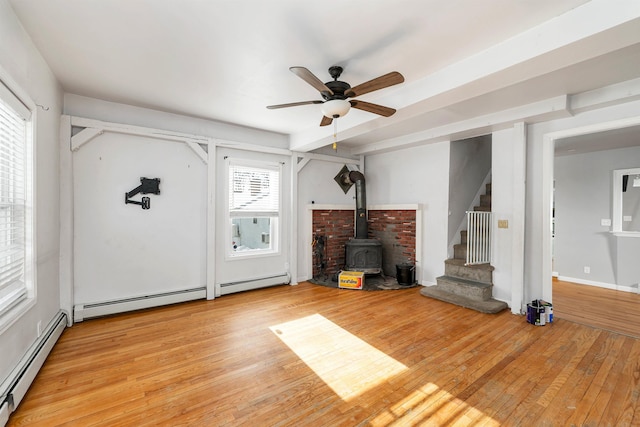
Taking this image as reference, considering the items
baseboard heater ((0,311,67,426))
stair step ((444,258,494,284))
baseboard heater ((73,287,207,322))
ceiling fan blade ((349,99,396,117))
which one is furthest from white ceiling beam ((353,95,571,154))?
baseboard heater ((0,311,67,426))

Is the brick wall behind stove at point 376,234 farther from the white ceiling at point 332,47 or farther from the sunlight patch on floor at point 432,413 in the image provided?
the sunlight patch on floor at point 432,413

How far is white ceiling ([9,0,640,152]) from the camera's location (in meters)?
1.91

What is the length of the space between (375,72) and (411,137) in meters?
2.37

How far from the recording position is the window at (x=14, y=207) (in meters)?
1.94

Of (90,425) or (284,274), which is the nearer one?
(90,425)

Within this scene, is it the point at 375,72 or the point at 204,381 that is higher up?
the point at 375,72

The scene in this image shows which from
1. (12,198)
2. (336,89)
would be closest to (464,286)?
(336,89)

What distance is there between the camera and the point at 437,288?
465 cm

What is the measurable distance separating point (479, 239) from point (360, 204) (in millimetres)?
2238

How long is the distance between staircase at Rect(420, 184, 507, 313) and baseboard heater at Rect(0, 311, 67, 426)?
4444 millimetres

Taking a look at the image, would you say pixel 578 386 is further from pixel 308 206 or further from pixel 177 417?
pixel 308 206

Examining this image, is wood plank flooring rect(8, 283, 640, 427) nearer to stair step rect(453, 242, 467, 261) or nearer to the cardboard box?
the cardboard box

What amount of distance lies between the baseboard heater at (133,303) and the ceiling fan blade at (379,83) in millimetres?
3489

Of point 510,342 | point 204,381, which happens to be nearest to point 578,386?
point 510,342
